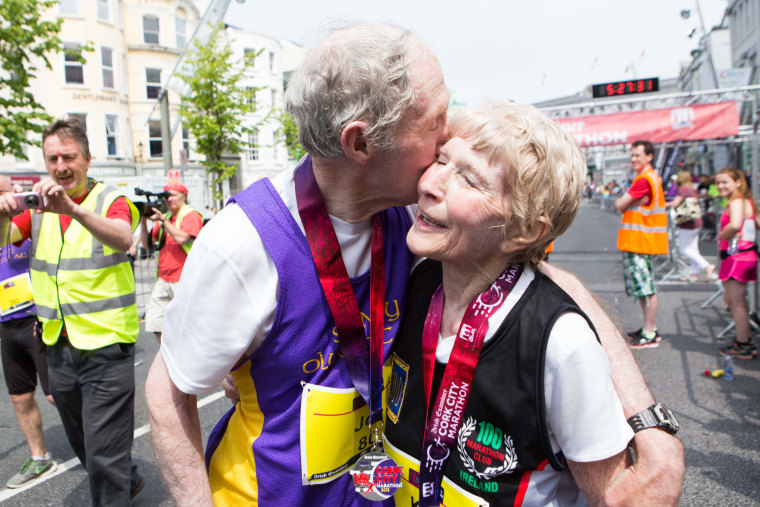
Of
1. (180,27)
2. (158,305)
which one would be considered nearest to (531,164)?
(158,305)

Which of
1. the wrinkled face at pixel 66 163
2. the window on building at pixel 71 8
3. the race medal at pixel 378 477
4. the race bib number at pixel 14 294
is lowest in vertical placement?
the race bib number at pixel 14 294

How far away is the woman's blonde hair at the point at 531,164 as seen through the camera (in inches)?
48.3

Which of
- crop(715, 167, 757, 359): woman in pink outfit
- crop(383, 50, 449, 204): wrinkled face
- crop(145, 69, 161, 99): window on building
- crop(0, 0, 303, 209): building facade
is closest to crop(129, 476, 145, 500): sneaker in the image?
crop(383, 50, 449, 204): wrinkled face

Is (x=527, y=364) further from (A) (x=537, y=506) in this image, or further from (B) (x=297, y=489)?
(B) (x=297, y=489)

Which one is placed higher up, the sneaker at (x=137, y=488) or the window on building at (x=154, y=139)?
the window on building at (x=154, y=139)

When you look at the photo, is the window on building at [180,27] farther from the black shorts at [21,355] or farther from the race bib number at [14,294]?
the black shorts at [21,355]

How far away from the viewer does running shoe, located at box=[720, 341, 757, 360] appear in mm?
5465

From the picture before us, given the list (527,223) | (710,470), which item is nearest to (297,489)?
(527,223)

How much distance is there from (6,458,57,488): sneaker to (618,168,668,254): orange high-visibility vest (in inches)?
225

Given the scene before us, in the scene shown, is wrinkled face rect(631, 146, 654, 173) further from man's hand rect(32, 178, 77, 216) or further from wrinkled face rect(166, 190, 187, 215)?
man's hand rect(32, 178, 77, 216)

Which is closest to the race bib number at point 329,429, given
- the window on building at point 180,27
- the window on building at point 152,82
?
the window on building at point 152,82

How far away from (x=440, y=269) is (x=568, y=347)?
1.59ft

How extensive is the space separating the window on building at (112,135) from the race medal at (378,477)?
A: 29.0 meters

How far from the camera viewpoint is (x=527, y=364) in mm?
1167
